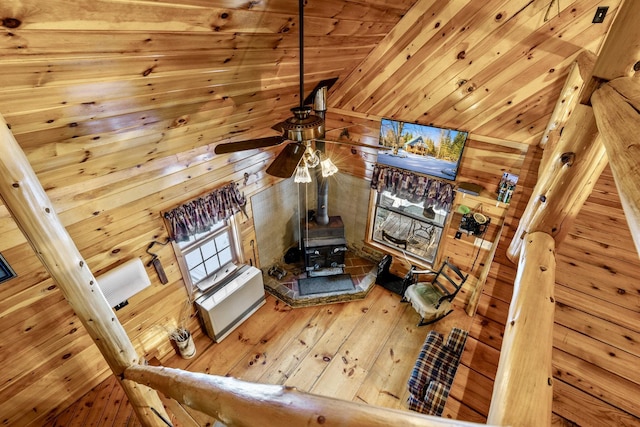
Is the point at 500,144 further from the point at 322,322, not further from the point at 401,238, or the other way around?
the point at 322,322

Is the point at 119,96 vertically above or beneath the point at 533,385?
above

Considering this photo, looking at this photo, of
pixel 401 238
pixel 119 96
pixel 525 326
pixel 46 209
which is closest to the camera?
pixel 525 326

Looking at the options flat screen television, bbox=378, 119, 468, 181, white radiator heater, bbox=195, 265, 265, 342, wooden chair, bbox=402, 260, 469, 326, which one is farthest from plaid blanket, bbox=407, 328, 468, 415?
white radiator heater, bbox=195, 265, 265, 342

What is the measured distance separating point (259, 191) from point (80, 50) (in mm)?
3067

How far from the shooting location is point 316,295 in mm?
4723

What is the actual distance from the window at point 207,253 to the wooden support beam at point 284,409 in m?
3.06

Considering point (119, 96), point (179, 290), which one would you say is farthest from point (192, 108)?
point (179, 290)

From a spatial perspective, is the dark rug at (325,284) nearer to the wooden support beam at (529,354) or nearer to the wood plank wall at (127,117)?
the wood plank wall at (127,117)

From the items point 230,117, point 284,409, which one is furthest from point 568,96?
point 284,409

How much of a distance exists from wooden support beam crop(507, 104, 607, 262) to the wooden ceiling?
1.66 metres

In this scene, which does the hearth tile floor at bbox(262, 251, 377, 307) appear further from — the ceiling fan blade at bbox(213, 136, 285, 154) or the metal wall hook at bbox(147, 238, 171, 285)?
the ceiling fan blade at bbox(213, 136, 285, 154)

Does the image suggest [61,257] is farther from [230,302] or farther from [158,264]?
[230,302]

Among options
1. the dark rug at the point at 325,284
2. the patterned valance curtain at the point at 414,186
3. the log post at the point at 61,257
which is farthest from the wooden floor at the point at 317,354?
the patterned valance curtain at the point at 414,186

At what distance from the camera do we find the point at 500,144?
348 cm
